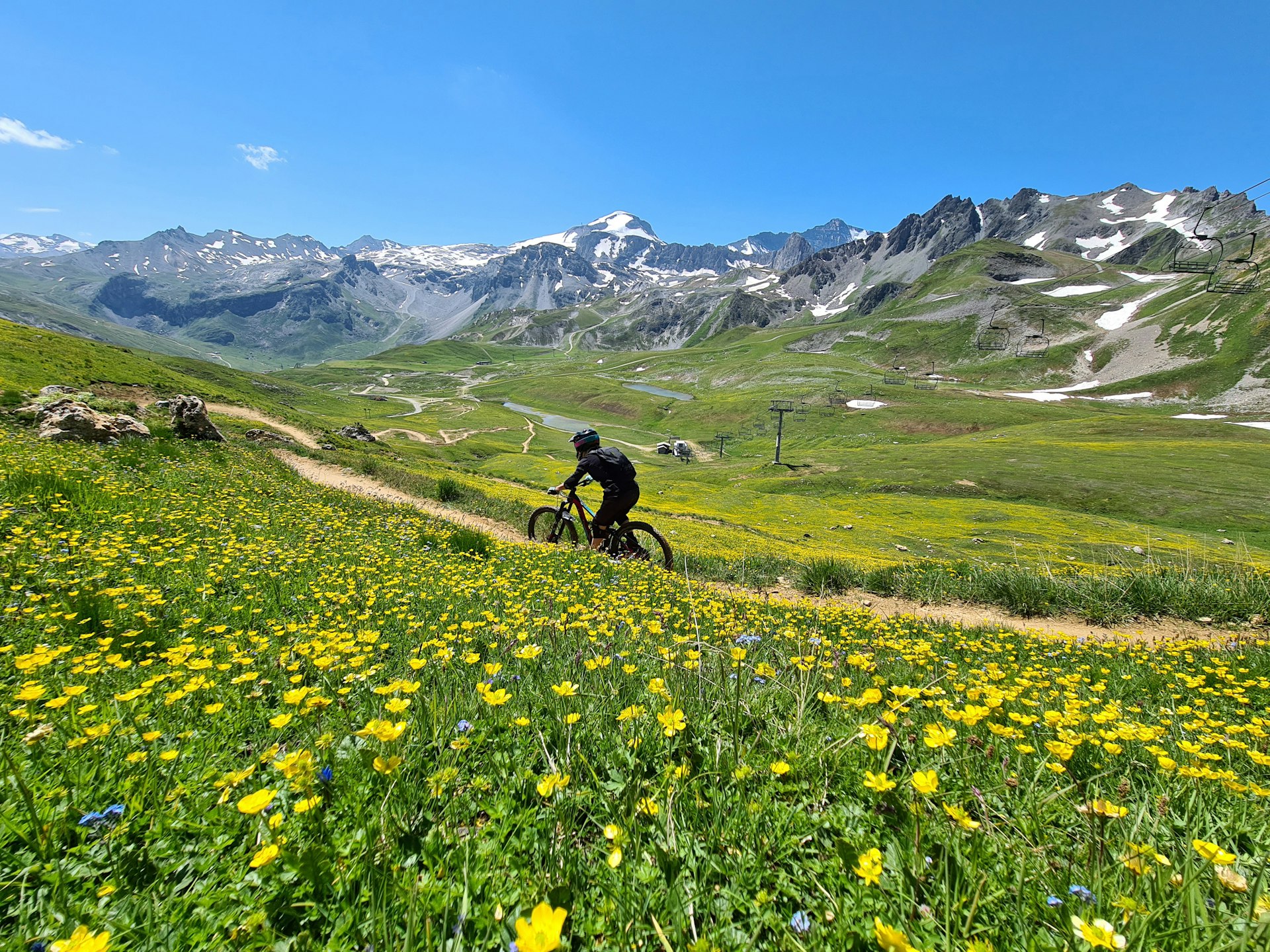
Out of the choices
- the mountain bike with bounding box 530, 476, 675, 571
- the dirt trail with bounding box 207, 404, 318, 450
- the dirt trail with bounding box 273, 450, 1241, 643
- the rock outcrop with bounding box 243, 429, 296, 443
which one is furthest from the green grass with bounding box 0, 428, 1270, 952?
Result: the dirt trail with bounding box 207, 404, 318, 450

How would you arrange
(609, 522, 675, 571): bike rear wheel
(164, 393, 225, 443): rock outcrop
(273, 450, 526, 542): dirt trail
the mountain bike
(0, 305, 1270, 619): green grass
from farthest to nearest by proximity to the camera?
(164, 393, 225, 443): rock outcrop
(0, 305, 1270, 619): green grass
(273, 450, 526, 542): dirt trail
the mountain bike
(609, 522, 675, 571): bike rear wheel

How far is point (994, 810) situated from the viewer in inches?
103

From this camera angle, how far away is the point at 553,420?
530ft

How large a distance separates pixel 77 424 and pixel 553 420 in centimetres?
14623

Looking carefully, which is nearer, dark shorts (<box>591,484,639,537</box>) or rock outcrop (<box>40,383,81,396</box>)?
dark shorts (<box>591,484,639,537</box>)

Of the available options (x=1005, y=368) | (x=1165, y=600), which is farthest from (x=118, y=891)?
(x=1005, y=368)

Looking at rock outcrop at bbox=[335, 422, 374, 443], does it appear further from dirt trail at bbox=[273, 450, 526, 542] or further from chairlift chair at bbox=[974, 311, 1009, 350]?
chairlift chair at bbox=[974, 311, 1009, 350]

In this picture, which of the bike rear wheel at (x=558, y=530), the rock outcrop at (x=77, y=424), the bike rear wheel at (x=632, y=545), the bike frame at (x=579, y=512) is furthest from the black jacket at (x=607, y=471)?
the rock outcrop at (x=77, y=424)

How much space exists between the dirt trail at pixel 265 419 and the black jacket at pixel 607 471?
28.9m

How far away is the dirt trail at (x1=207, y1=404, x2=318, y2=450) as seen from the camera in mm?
37969

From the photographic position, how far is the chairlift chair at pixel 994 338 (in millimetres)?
179750

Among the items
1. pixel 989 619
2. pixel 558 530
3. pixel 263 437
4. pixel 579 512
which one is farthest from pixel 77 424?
pixel 989 619

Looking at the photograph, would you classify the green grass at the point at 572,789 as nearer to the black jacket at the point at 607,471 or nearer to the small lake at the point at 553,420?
the black jacket at the point at 607,471

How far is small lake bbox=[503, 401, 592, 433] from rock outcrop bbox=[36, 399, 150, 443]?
368 feet
